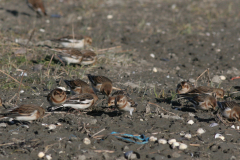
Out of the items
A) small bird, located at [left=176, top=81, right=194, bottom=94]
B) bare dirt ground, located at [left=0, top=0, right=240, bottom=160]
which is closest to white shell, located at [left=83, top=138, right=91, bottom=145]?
bare dirt ground, located at [left=0, top=0, right=240, bottom=160]

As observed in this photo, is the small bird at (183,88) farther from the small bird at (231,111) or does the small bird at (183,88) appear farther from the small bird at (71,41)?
the small bird at (71,41)

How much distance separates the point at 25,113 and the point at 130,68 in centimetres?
420

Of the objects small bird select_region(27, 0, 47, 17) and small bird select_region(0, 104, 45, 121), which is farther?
small bird select_region(27, 0, 47, 17)

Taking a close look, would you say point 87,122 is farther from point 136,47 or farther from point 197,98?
point 136,47

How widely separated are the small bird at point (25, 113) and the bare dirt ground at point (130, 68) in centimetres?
18

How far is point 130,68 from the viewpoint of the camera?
8906 mm

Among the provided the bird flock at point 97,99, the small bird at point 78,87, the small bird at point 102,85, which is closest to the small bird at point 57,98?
the bird flock at point 97,99

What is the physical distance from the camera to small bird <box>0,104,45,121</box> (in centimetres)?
519

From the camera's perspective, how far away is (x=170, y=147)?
4984 millimetres

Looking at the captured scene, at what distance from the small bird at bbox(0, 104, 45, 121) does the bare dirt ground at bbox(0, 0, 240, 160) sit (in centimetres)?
18

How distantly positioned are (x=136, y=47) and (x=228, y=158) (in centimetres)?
640

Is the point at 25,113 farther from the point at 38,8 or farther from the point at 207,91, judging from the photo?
the point at 38,8

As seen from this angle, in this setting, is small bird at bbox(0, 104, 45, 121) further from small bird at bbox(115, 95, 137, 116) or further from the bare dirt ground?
small bird at bbox(115, 95, 137, 116)

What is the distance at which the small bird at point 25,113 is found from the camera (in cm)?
519
